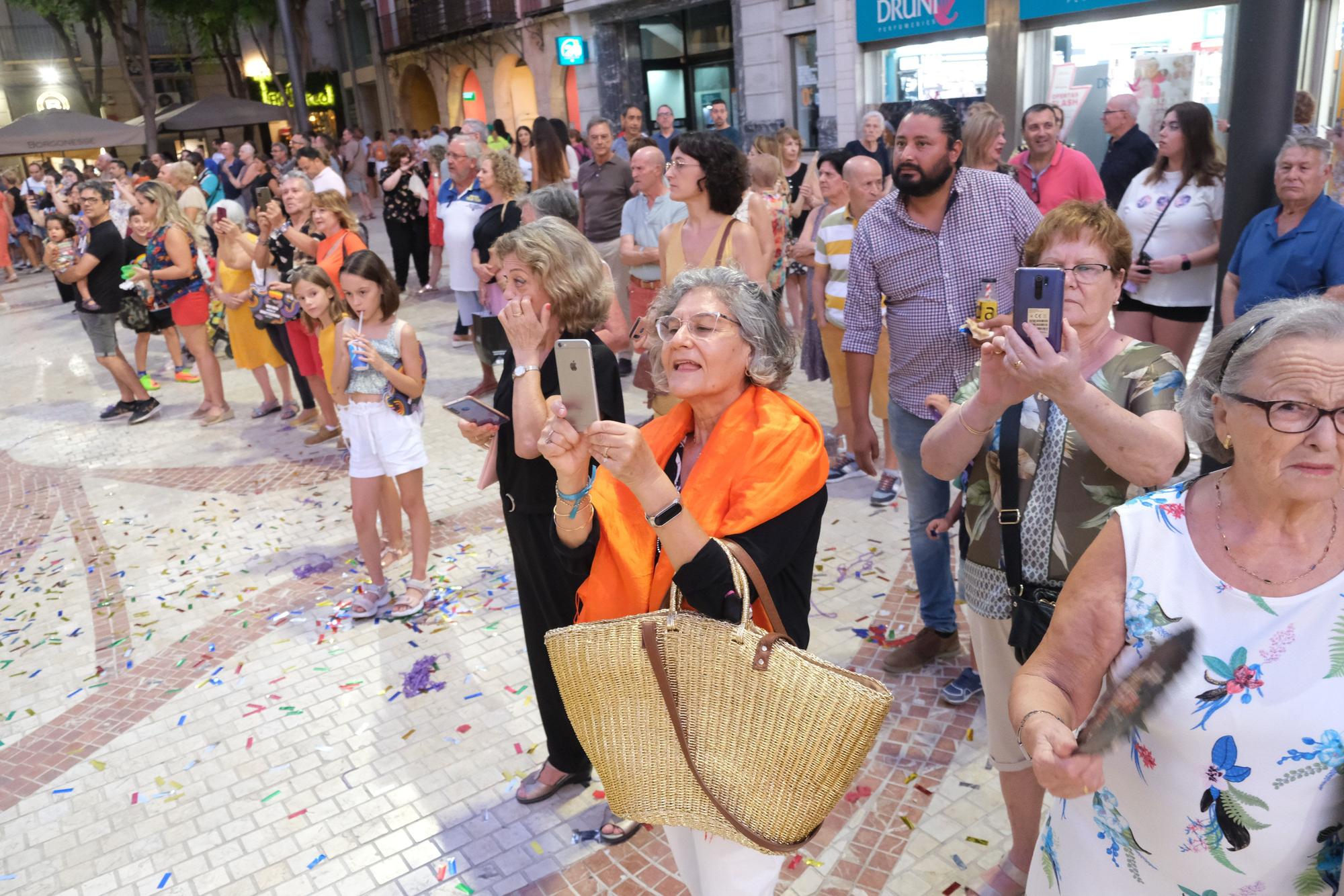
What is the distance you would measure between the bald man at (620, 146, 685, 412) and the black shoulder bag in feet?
14.3

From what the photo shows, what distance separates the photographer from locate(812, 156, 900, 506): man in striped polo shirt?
5.49 metres

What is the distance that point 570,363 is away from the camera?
2.09 meters

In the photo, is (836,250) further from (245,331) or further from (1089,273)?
(245,331)

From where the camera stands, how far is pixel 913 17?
1544 centimetres

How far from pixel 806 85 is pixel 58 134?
1749 centimetres

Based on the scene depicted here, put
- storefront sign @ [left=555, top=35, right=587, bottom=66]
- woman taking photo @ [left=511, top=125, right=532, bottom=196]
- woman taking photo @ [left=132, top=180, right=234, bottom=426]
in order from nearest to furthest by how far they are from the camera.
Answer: woman taking photo @ [left=132, top=180, right=234, bottom=426] → woman taking photo @ [left=511, top=125, right=532, bottom=196] → storefront sign @ [left=555, top=35, right=587, bottom=66]

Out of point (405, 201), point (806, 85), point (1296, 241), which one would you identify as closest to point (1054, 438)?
point (1296, 241)

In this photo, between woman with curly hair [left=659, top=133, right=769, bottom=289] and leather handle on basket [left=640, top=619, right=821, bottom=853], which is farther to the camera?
woman with curly hair [left=659, top=133, right=769, bottom=289]

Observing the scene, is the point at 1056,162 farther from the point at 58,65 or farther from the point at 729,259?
the point at 58,65

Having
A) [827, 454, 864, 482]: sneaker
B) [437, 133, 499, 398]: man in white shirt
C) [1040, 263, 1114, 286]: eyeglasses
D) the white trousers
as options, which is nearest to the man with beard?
[1040, 263, 1114, 286]: eyeglasses

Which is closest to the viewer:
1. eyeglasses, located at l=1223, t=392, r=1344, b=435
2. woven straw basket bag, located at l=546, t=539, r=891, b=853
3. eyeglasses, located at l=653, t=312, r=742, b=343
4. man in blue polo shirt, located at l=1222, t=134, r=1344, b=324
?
eyeglasses, located at l=1223, t=392, r=1344, b=435

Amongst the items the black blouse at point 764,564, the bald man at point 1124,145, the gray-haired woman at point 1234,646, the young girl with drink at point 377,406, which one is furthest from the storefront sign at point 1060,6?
the gray-haired woman at point 1234,646

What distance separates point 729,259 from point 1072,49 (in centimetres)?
1126

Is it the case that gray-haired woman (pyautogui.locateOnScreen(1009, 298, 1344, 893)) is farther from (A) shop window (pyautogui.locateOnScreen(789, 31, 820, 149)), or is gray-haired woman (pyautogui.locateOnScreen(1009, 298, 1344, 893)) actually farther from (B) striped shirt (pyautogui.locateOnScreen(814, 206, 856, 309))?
(A) shop window (pyautogui.locateOnScreen(789, 31, 820, 149))
